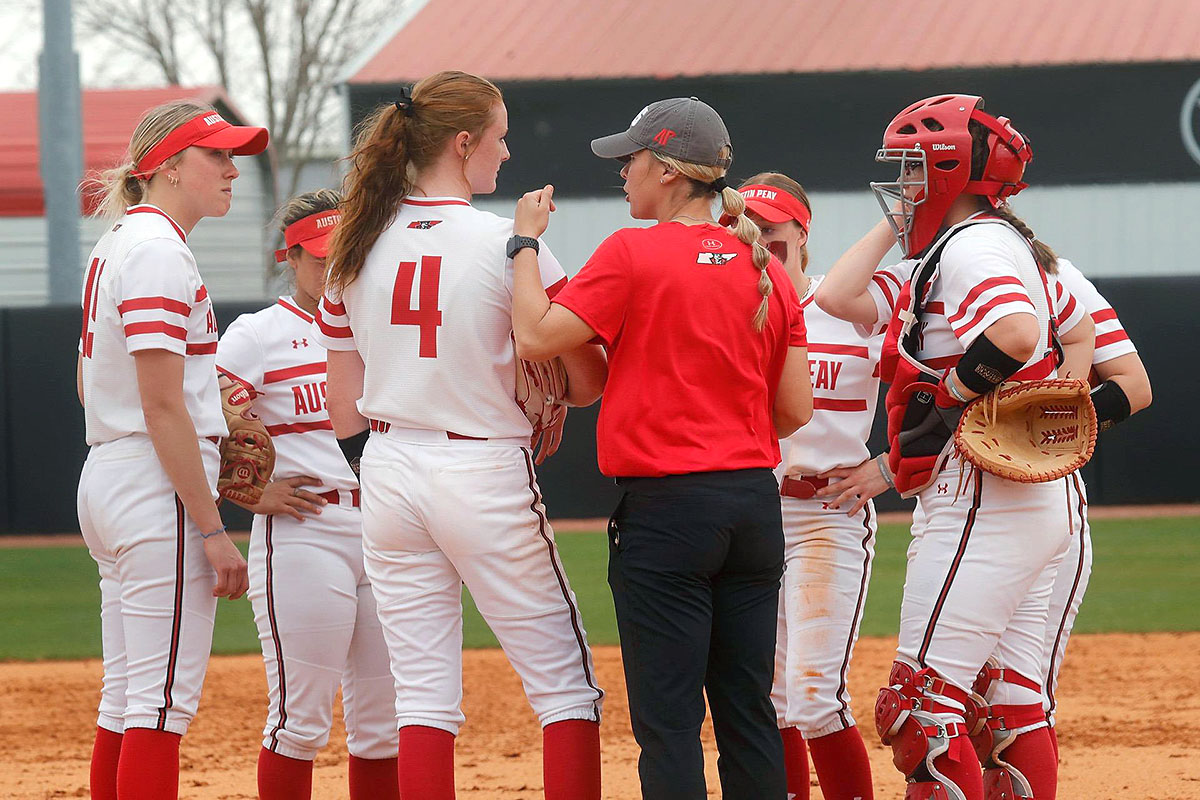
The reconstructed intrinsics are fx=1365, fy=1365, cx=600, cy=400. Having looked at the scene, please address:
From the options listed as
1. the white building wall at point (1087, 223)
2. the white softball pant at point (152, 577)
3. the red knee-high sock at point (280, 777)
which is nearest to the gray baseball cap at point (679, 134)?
the white softball pant at point (152, 577)

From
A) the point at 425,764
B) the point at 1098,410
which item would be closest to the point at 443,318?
the point at 425,764

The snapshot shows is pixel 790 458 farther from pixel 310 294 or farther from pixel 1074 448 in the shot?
pixel 310 294

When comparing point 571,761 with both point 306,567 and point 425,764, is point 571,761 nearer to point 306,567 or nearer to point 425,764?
point 425,764

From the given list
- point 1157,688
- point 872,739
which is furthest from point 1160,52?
point 872,739

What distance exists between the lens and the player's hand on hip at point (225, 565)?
3389 mm

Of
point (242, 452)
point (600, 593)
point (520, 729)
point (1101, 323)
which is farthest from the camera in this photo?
point (600, 593)

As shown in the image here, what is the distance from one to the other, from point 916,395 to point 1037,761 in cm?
96

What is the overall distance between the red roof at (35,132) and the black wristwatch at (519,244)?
1322 cm

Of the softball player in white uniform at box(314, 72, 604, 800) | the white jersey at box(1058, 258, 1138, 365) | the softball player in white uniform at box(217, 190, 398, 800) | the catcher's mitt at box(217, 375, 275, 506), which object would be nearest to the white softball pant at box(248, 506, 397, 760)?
the softball player in white uniform at box(217, 190, 398, 800)

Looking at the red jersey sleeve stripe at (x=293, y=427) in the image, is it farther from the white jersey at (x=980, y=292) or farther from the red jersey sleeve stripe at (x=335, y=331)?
the white jersey at (x=980, y=292)

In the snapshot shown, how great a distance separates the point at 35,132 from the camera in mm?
17031

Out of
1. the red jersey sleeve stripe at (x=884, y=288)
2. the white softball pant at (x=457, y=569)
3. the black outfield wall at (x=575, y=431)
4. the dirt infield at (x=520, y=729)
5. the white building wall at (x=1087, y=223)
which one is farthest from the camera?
the white building wall at (x=1087, y=223)

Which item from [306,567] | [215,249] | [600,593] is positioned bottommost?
[600,593]

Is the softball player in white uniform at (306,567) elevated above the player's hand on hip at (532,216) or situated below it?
below
